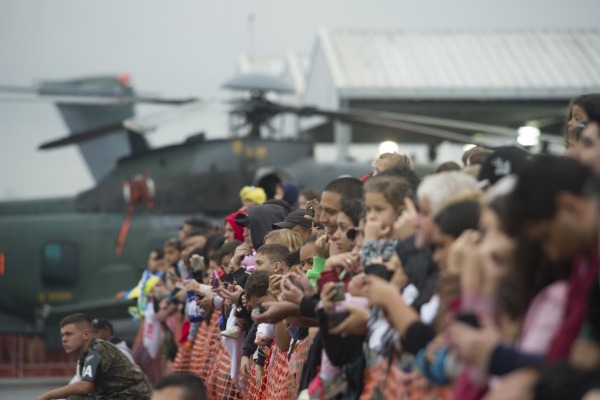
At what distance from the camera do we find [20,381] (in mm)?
21672

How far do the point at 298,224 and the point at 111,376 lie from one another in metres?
2.56

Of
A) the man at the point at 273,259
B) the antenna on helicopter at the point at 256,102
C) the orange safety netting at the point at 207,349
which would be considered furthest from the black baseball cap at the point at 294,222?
the antenna on helicopter at the point at 256,102

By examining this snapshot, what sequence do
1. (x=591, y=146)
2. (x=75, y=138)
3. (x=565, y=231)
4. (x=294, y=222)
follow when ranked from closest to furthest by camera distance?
(x=565, y=231), (x=591, y=146), (x=294, y=222), (x=75, y=138)

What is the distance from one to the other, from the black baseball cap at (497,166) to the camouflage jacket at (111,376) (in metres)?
5.77

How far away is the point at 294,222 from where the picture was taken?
9539 mm

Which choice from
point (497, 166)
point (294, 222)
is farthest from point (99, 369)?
point (497, 166)

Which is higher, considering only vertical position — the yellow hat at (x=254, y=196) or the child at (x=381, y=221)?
the child at (x=381, y=221)

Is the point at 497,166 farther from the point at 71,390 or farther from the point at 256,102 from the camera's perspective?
the point at 256,102

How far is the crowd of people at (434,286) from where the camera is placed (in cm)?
369

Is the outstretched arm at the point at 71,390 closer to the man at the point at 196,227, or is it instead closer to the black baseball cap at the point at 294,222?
the black baseball cap at the point at 294,222

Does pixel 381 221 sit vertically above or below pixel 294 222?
above

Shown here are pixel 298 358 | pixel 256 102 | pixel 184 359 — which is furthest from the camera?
pixel 256 102

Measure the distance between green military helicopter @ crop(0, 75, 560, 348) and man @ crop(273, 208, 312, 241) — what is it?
10.5 meters

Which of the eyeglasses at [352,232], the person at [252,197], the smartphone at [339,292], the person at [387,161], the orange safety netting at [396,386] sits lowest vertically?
the person at [252,197]
